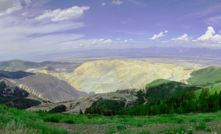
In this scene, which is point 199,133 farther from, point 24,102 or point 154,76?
point 154,76

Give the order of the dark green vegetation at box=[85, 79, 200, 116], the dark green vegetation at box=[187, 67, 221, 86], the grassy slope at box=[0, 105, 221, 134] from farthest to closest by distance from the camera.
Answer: the dark green vegetation at box=[187, 67, 221, 86] → the dark green vegetation at box=[85, 79, 200, 116] → the grassy slope at box=[0, 105, 221, 134]

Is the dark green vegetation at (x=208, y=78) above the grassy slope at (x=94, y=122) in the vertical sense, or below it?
below

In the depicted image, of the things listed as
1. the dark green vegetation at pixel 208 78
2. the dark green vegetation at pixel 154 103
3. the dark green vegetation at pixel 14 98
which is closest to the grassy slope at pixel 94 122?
the dark green vegetation at pixel 154 103

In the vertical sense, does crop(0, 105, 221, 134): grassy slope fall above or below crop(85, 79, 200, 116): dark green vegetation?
above

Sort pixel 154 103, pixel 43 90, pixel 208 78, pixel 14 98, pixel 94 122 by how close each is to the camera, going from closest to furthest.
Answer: pixel 94 122, pixel 154 103, pixel 14 98, pixel 208 78, pixel 43 90

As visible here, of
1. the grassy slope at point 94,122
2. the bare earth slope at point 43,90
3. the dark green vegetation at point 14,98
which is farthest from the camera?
the bare earth slope at point 43,90

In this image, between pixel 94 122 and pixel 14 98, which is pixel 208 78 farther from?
pixel 14 98

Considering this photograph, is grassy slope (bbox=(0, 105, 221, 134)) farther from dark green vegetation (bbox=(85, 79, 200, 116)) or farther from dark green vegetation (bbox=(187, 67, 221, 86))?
dark green vegetation (bbox=(187, 67, 221, 86))

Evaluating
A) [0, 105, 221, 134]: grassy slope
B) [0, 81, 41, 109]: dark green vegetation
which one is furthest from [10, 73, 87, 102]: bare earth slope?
[0, 105, 221, 134]: grassy slope

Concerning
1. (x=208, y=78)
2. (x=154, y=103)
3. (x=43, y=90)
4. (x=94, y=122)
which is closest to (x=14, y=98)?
(x=43, y=90)

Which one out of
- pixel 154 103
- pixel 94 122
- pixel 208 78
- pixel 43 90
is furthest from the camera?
pixel 43 90

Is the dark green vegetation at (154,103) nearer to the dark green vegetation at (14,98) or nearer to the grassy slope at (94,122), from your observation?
the grassy slope at (94,122)

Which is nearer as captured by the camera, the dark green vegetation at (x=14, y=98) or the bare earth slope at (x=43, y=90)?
the dark green vegetation at (x=14, y=98)

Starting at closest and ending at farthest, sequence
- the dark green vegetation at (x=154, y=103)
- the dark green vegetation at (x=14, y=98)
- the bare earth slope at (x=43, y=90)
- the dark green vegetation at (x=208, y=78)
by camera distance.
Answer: the dark green vegetation at (x=154, y=103) < the dark green vegetation at (x=14, y=98) < the dark green vegetation at (x=208, y=78) < the bare earth slope at (x=43, y=90)
